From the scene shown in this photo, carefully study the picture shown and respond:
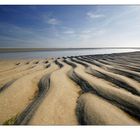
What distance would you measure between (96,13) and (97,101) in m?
1.79

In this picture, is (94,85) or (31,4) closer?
(94,85)

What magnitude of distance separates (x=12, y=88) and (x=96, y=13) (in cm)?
184

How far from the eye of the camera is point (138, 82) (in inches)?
134
